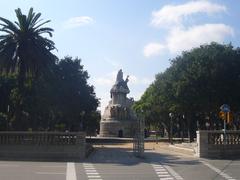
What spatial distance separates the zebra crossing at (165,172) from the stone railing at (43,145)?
6.36 metres

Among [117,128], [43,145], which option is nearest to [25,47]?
[43,145]

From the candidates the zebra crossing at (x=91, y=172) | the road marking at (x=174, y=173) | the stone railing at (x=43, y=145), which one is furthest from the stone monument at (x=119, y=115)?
the road marking at (x=174, y=173)

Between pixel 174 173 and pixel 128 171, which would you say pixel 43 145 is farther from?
pixel 174 173

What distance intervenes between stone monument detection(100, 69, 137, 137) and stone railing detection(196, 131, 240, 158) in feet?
187

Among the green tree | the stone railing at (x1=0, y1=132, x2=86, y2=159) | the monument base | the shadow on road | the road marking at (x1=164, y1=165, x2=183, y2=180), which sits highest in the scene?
the green tree

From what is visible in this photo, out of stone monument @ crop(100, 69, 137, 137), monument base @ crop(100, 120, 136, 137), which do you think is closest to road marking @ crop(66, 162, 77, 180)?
stone monument @ crop(100, 69, 137, 137)

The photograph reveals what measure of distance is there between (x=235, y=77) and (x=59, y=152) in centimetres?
2803

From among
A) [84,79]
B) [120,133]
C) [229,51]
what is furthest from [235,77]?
[120,133]

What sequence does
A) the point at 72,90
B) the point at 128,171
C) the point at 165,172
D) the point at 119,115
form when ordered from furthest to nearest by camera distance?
the point at 119,115 < the point at 72,90 < the point at 128,171 < the point at 165,172

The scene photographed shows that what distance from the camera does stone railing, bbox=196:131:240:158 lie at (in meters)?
32.4

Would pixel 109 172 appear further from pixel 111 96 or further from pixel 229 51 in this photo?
pixel 111 96

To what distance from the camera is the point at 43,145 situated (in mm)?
32062

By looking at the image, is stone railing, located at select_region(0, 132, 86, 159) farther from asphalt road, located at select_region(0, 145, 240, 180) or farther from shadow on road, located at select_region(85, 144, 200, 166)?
asphalt road, located at select_region(0, 145, 240, 180)

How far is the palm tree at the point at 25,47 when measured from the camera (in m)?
41.5
